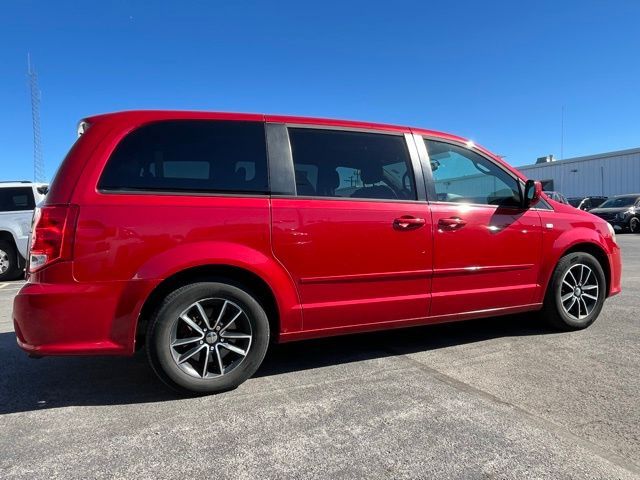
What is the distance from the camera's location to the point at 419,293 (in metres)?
4.00

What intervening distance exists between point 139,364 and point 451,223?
2.72m

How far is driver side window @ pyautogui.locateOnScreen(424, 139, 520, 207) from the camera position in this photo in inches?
166

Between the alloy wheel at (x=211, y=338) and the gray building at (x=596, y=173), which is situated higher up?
the gray building at (x=596, y=173)

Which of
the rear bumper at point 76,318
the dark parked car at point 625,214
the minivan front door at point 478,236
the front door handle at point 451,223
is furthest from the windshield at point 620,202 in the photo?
the rear bumper at point 76,318

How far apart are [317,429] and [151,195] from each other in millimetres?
1745

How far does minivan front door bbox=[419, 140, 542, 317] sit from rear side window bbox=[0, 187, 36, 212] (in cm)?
878

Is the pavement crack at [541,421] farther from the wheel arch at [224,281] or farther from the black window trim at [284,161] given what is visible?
the black window trim at [284,161]

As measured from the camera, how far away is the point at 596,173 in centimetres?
3962

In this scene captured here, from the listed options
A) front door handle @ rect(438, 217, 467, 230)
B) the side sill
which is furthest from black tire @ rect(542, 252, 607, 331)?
front door handle @ rect(438, 217, 467, 230)

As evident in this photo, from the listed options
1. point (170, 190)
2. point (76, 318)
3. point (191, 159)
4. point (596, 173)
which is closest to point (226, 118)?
point (191, 159)

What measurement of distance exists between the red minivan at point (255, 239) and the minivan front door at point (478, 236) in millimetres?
13

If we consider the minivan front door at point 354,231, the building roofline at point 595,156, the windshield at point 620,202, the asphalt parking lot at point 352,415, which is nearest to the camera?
the asphalt parking lot at point 352,415

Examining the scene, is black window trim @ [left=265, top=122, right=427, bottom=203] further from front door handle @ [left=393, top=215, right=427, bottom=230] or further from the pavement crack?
the pavement crack

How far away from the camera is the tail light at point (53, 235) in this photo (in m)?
3.04
